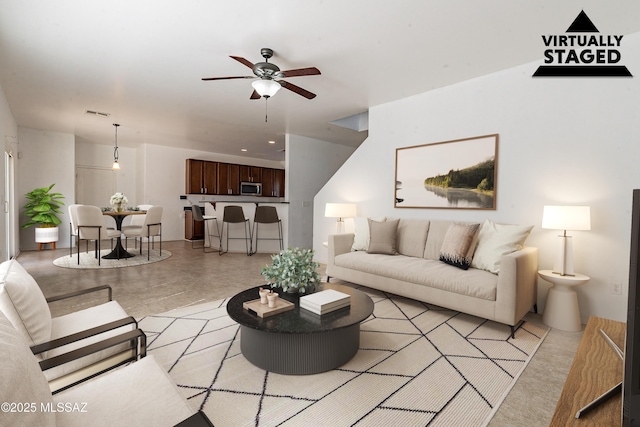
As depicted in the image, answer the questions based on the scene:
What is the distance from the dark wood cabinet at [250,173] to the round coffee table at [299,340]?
7526mm

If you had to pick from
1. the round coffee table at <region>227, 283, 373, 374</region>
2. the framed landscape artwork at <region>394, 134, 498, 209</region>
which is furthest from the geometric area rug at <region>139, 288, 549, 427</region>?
the framed landscape artwork at <region>394, 134, 498, 209</region>

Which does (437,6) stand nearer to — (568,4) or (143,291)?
(568,4)

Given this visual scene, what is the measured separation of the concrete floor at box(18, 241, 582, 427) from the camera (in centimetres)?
168

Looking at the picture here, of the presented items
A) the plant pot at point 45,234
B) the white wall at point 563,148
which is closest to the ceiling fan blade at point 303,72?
the white wall at point 563,148

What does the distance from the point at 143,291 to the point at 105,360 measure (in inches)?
99.1

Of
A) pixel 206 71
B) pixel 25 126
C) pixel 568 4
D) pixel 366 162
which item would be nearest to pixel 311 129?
pixel 366 162

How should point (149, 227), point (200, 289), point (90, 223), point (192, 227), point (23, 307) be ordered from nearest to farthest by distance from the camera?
point (23, 307) → point (200, 289) → point (90, 223) → point (149, 227) → point (192, 227)

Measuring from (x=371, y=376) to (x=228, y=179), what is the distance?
786cm

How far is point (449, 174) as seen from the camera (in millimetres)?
3783

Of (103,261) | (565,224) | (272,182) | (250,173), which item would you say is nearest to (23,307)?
(565,224)

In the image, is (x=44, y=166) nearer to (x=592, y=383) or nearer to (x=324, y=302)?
(x=324, y=302)

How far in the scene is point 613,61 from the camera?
270cm

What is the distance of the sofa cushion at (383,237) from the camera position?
12.2ft

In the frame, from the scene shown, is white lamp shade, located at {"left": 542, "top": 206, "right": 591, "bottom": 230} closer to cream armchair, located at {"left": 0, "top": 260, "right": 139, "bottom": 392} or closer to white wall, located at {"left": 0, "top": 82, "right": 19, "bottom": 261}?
cream armchair, located at {"left": 0, "top": 260, "right": 139, "bottom": 392}
